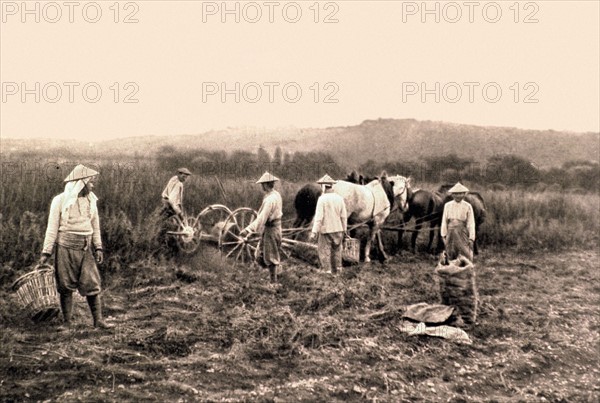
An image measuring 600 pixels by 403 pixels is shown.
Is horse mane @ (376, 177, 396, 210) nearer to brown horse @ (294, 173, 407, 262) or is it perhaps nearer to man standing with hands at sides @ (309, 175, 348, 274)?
brown horse @ (294, 173, 407, 262)

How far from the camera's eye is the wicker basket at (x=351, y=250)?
11.0m

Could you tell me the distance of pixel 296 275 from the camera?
945 centimetres

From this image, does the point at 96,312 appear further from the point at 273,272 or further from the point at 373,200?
the point at 373,200

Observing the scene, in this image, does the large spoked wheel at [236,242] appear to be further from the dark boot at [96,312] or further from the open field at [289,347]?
the dark boot at [96,312]

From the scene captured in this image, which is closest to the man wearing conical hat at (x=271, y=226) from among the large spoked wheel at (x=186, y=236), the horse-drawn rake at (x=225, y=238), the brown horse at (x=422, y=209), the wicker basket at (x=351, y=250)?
the horse-drawn rake at (x=225, y=238)

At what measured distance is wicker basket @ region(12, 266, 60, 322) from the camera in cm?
615

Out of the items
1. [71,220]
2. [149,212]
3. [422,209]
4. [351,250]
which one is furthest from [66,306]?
[422,209]

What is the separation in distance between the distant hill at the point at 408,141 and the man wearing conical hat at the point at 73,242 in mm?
26049

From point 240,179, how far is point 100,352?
10.3 meters

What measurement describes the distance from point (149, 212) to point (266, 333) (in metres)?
5.75

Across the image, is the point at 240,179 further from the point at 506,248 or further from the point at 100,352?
the point at 100,352

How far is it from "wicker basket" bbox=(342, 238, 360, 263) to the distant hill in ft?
68.6

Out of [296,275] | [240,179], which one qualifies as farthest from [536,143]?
[296,275]

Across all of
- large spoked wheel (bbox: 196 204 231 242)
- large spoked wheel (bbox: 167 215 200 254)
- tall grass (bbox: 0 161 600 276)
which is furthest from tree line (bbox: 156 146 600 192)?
large spoked wheel (bbox: 167 215 200 254)
